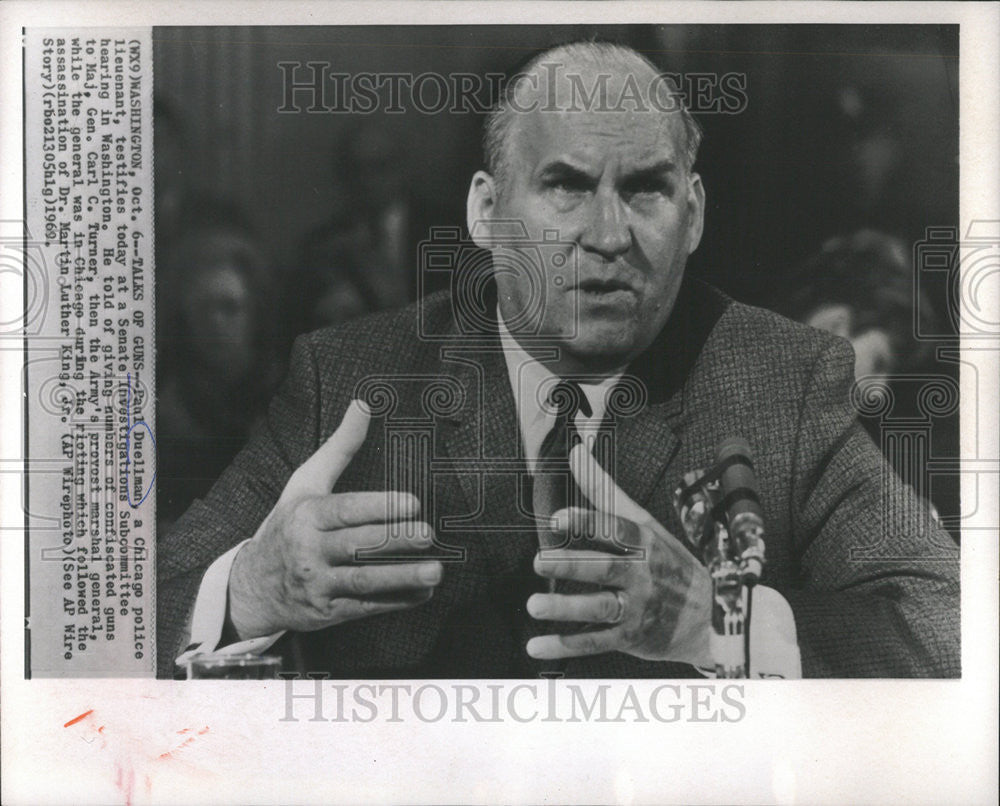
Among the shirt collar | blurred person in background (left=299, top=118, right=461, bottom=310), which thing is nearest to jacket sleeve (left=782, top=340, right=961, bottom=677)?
the shirt collar

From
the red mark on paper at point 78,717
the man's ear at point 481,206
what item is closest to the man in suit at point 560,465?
the man's ear at point 481,206

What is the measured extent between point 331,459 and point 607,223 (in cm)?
94

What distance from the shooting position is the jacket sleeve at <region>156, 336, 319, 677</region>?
2365mm

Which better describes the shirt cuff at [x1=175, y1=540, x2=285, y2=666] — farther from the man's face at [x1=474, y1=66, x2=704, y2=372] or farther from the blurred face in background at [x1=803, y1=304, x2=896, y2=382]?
the blurred face in background at [x1=803, y1=304, x2=896, y2=382]

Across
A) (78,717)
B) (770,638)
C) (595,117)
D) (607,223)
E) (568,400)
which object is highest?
(595,117)

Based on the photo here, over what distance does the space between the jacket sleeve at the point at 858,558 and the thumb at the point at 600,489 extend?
0.43m

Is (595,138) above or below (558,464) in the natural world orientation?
above

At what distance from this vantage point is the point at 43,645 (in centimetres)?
240

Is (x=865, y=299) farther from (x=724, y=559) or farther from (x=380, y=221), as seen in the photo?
(x=380, y=221)

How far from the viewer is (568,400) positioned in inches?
92.8

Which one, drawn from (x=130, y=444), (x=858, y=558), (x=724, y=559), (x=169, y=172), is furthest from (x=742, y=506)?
(x=169, y=172)

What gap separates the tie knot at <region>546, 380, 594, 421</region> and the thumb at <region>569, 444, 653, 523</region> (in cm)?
9

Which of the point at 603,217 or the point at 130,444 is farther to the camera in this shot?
the point at 130,444

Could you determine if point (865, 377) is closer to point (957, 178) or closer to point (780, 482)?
point (780, 482)
